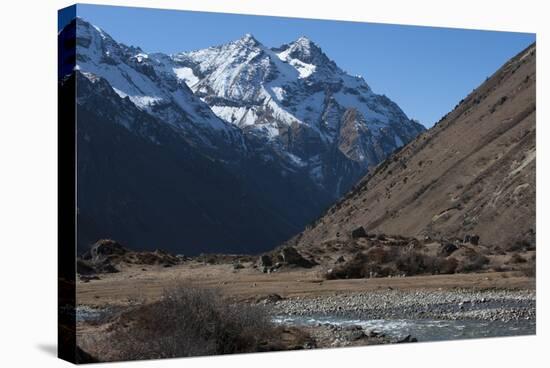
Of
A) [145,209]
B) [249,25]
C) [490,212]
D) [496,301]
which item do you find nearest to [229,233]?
[145,209]

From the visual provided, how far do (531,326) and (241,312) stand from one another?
7631mm

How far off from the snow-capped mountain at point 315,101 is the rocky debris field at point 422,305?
5027 millimetres

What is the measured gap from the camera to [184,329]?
18.0 meters

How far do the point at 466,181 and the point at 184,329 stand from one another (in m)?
17.6

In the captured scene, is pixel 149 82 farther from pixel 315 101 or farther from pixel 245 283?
pixel 245 283

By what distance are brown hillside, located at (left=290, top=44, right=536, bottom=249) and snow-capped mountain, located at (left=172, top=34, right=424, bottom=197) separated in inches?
58.7

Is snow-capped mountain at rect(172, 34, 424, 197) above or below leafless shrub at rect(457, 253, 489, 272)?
above

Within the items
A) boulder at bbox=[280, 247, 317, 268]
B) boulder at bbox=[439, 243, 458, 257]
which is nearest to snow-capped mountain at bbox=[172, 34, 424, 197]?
boulder at bbox=[439, 243, 458, 257]

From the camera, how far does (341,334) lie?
2002cm

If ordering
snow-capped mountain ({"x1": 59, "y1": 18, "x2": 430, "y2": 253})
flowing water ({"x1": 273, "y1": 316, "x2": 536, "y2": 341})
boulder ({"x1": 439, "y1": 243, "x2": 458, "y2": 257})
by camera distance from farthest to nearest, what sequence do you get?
boulder ({"x1": 439, "y1": 243, "x2": 458, "y2": 257}), snow-capped mountain ({"x1": 59, "y1": 18, "x2": 430, "y2": 253}), flowing water ({"x1": 273, "y1": 316, "x2": 536, "y2": 341})

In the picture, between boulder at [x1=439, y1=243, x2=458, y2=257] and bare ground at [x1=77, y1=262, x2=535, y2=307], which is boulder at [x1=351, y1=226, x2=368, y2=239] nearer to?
boulder at [x1=439, y1=243, x2=458, y2=257]

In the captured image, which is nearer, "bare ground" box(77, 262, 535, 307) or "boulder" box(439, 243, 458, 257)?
"bare ground" box(77, 262, 535, 307)

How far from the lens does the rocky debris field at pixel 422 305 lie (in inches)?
843

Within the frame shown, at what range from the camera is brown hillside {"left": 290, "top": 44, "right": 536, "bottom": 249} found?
2969cm
